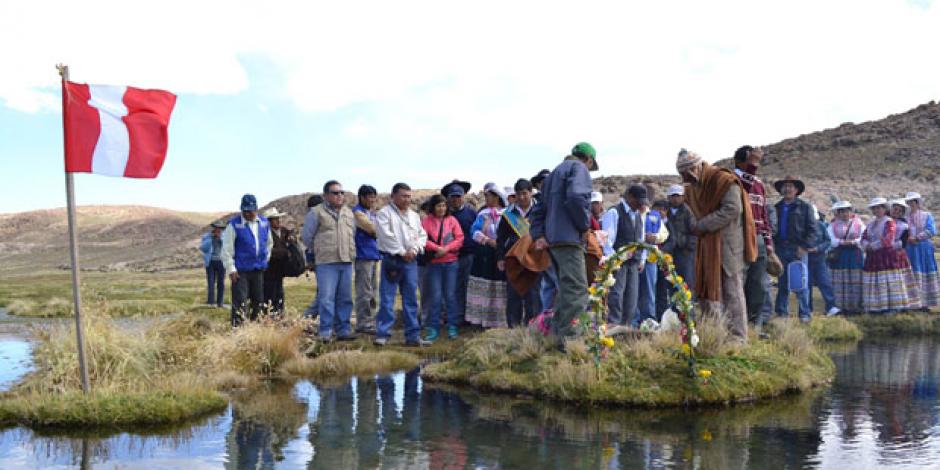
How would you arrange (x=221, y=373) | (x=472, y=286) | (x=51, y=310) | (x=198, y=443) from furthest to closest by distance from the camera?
(x=51, y=310)
(x=472, y=286)
(x=221, y=373)
(x=198, y=443)

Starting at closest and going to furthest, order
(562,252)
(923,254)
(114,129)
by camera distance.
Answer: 1. (114,129)
2. (562,252)
3. (923,254)

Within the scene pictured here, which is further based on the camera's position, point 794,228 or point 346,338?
point 794,228

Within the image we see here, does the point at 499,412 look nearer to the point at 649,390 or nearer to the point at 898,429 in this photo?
the point at 649,390

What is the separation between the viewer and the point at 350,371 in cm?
1015

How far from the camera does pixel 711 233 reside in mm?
9141

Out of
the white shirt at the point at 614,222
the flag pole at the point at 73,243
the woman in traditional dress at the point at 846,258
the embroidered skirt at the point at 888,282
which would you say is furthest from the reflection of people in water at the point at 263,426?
the woman in traditional dress at the point at 846,258

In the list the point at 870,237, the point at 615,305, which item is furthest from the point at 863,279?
the point at 615,305

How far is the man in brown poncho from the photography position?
9.04 metres

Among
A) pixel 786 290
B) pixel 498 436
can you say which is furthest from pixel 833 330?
pixel 498 436

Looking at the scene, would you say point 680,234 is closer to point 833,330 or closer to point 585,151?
point 833,330

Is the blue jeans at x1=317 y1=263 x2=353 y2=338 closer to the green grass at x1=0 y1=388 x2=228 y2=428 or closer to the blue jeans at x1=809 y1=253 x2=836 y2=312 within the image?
the green grass at x1=0 y1=388 x2=228 y2=428

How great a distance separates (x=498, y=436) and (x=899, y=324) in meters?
11.2

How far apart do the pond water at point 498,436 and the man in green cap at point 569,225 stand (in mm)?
1283

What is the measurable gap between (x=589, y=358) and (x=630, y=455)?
2469mm
